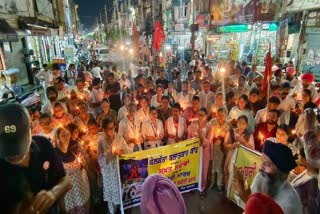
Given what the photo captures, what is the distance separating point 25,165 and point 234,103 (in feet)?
21.5

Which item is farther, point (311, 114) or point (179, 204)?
point (311, 114)

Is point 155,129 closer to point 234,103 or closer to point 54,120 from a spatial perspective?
point 54,120

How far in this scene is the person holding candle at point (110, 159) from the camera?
15.5 ft

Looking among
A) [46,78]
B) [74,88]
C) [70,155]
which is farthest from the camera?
[46,78]

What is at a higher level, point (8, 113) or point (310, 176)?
point (8, 113)

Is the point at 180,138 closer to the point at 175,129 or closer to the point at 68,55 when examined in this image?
the point at 175,129

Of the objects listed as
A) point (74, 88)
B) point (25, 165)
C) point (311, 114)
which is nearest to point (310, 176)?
point (311, 114)

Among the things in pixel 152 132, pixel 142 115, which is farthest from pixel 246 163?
pixel 142 115

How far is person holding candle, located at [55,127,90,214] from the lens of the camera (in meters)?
4.21

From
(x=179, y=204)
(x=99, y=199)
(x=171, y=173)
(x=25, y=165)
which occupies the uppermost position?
(x=25, y=165)

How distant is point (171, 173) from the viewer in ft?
16.6

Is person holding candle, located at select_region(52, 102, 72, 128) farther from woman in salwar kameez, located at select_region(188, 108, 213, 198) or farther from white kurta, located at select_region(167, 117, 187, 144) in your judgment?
woman in salwar kameez, located at select_region(188, 108, 213, 198)

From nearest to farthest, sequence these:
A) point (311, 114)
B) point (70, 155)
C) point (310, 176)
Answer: point (310, 176)
point (311, 114)
point (70, 155)

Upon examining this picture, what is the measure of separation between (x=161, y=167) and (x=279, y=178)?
8.62 feet
